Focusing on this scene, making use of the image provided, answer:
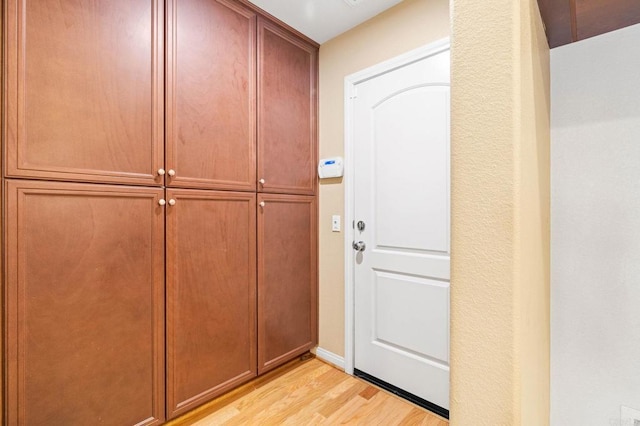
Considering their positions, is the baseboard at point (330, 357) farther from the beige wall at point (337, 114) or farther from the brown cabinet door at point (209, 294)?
the brown cabinet door at point (209, 294)

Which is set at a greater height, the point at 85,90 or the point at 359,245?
the point at 85,90

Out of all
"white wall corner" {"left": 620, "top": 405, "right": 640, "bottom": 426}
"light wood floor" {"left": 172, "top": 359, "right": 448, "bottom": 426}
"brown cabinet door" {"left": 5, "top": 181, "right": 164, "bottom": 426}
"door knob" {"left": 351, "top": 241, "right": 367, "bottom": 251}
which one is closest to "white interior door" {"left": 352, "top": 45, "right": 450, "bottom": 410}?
"door knob" {"left": 351, "top": 241, "right": 367, "bottom": 251}

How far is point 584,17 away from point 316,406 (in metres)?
1.99

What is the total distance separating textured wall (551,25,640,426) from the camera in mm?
806

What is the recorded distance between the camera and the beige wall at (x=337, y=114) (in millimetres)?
1841

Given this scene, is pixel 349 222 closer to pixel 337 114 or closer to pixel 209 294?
pixel 337 114

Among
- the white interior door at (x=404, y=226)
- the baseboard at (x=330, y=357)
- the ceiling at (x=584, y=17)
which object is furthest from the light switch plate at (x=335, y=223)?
the ceiling at (x=584, y=17)

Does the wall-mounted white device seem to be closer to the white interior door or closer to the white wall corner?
the white interior door

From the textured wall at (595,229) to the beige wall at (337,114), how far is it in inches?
43.9

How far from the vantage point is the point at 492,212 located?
0.57 meters

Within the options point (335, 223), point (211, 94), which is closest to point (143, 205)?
point (211, 94)

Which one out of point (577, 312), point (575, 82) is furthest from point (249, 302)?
point (575, 82)

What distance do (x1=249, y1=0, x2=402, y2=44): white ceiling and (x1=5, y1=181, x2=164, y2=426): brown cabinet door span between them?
135 centimetres

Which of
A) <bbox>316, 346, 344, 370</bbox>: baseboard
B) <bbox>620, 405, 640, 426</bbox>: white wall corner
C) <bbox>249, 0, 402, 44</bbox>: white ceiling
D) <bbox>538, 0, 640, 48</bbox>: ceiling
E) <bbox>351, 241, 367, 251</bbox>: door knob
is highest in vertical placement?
<bbox>249, 0, 402, 44</bbox>: white ceiling
